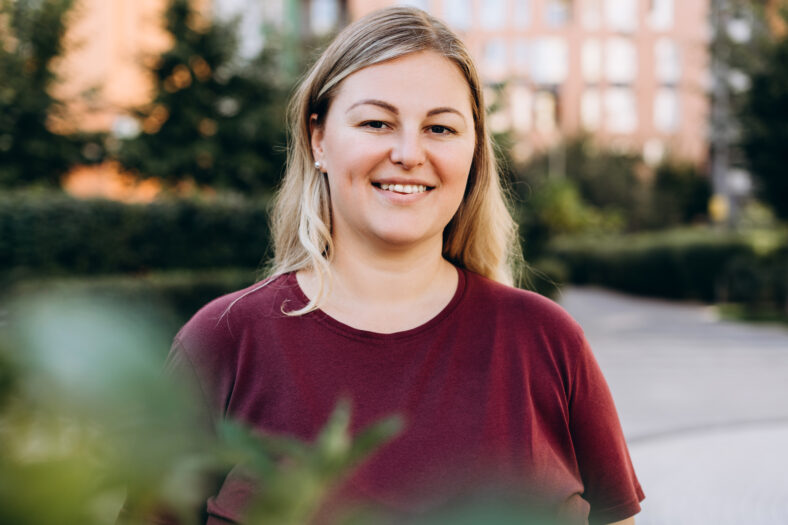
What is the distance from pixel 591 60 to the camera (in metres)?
54.4

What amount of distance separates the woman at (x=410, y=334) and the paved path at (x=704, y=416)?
12.3 feet

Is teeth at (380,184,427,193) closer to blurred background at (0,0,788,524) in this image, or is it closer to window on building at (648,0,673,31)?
blurred background at (0,0,788,524)

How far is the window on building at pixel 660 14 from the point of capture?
5319 centimetres

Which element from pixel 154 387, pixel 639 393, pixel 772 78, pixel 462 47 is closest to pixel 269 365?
pixel 462 47

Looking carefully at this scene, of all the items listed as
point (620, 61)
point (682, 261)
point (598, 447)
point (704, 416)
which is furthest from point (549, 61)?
point (598, 447)

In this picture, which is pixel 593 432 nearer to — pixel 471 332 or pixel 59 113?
pixel 471 332

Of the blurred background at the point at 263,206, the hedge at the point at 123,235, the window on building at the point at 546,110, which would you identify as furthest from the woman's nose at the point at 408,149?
the window on building at the point at 546,110

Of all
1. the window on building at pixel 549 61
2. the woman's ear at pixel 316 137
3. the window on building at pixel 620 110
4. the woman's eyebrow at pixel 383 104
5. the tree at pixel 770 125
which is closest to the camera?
the woman's eyebrow at pixel 383 104

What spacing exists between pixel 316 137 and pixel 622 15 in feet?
186

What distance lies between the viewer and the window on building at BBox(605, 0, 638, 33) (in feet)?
177

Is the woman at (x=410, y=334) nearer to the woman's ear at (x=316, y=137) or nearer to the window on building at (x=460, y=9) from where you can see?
the woman's ear at (x=316, y=137)

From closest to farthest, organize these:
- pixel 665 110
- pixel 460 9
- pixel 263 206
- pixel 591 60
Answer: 1. pixel 263 206
2. pixel 460 9
3. pixel 665 110
4. pixel 591 60

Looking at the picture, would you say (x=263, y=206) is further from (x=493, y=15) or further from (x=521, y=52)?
(x=521, y=52)

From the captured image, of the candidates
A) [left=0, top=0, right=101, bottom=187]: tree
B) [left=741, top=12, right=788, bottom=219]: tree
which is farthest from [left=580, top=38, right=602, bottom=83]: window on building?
[left=0, top=0, right=101, bottom=187]: tree
